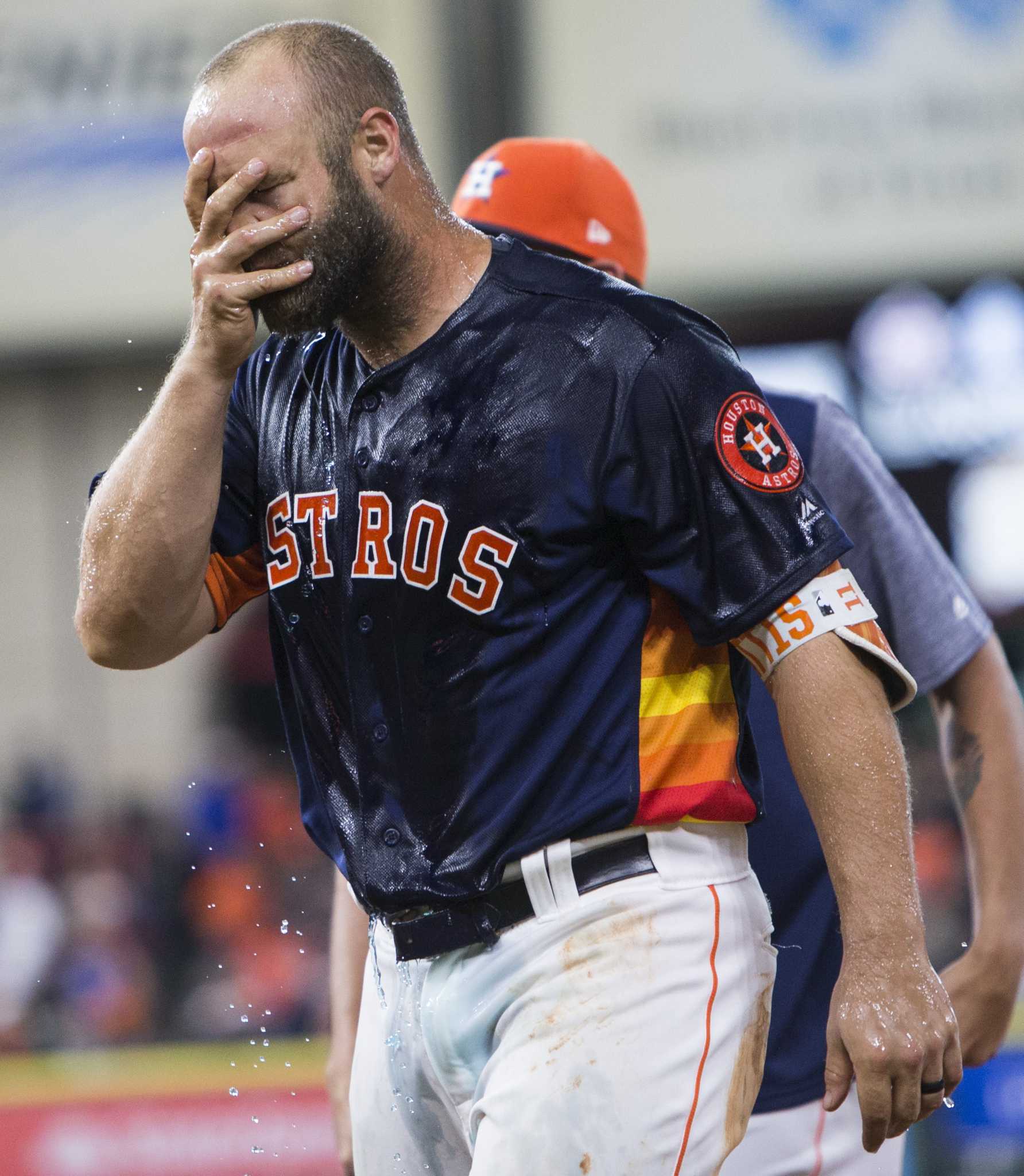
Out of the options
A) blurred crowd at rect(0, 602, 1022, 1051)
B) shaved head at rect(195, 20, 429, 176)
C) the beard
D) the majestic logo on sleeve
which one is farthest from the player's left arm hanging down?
blurred crowd at rect(0, 602, 1022, 1051)

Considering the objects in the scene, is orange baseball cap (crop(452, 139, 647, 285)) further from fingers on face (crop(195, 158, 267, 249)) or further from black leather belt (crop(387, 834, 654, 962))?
black leather belt (crop(387, 834, 654, 962))

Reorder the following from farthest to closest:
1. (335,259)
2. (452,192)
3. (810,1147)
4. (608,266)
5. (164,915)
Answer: (452,192) < (164,915) < (608,266) < (810,1147) < (335,259)

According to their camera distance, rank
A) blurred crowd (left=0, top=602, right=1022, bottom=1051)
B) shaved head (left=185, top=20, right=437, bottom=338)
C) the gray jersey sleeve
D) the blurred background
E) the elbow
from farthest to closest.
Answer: the blurred background → blurred crowd (left=0, top=602, right=1022, bottom=1051) → the gray jersey sleeve → the elbow → shaved head (left=185, top=20, right=437, bottom=338)

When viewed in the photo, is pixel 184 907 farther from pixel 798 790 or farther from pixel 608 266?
pixel 798 790

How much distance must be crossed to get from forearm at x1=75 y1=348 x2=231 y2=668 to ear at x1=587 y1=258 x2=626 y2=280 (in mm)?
1103

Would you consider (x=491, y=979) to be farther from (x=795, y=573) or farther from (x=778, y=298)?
(x=778, y=298)

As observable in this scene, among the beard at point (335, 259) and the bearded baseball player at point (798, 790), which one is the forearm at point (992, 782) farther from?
the beard at point (335, 259)

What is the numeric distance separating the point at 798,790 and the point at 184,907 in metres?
7.61

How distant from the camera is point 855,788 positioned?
1.88 meters

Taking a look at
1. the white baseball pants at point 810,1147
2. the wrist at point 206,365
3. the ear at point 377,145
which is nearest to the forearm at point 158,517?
the wrist at point 206,365

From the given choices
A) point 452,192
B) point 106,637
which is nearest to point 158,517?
point 106,637

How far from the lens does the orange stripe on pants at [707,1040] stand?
1.88 meters

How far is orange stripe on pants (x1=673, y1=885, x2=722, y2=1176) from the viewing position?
74.2 inches

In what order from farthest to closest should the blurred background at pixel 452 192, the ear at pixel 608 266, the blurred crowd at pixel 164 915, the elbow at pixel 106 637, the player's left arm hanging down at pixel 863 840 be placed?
the blurred background at pixel 452 192 < the blurred crowd at pixel 164 915 < the ear at pixel 608 266 < the elbow at pixel 106 637 < the player's left arm hanging down at pixel 863 840
